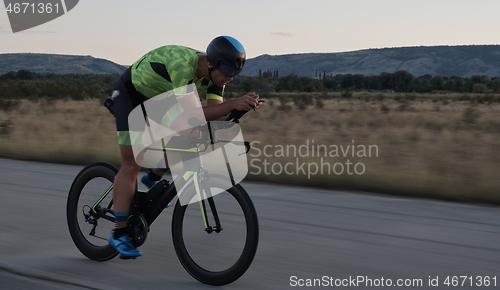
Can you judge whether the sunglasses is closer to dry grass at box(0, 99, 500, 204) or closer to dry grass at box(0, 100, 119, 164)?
dry grass at box(0, 99, 500, 204)

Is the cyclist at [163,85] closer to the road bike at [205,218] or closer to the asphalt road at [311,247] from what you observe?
the road bike at [205,218]

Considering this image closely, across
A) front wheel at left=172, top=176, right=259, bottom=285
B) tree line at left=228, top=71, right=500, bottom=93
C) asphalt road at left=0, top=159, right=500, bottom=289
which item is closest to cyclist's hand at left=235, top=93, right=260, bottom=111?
front wheel at left=172, top=176, right=259, bottom=285

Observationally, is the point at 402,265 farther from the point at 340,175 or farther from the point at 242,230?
the point at 340,175

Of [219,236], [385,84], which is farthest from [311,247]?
[385,84]

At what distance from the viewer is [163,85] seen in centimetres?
364

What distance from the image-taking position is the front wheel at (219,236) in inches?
139

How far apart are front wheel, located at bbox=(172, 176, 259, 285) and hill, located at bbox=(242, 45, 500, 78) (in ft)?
367

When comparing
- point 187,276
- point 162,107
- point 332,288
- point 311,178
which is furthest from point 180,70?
point 311,178

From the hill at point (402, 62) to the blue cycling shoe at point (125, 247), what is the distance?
111670 millimetres

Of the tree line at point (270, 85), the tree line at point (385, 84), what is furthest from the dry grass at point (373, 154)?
the tree line at point (385, 84)

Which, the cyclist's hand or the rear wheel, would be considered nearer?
the cyclist's hand

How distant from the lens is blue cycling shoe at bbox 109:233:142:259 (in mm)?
3912

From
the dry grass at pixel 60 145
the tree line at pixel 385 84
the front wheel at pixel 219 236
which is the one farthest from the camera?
the tree line at pixel 385 84

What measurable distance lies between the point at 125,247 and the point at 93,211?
604 mm
